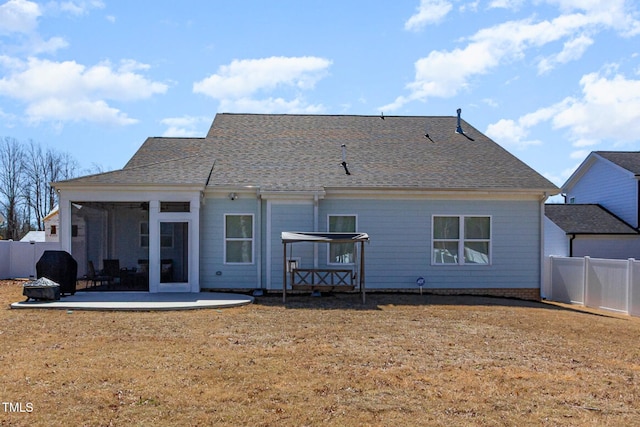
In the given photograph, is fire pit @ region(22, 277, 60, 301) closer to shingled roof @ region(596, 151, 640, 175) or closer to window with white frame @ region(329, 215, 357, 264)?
window with white frame @ region(329, 215, 357, 264)

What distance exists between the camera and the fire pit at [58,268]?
12.3 metres

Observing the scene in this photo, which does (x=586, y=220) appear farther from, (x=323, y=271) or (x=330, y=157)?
(x=323, y=271)

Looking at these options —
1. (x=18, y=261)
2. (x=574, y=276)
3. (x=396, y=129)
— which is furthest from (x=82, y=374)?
(x=18, y=261)

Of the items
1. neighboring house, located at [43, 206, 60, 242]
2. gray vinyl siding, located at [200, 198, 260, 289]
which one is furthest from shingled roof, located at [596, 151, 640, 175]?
neighboring house, located at [43, 206, 60, 242]

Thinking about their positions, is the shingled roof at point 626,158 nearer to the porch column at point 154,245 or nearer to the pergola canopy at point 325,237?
the pergola canopy at point 325,237

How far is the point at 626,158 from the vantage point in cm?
2262

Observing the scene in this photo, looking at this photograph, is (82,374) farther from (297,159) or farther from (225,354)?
(297,159)

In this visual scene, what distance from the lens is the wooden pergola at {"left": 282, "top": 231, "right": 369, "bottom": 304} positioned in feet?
40.4

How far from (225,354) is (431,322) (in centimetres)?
443

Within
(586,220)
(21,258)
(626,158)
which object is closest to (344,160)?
(586,220)

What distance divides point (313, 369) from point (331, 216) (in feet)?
26.1

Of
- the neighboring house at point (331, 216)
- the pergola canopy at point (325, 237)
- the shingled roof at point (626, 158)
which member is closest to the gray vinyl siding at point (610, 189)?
the shingled roof at point (626, 158)

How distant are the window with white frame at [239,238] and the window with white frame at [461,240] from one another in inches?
195

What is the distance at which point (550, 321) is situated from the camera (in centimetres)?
1066
